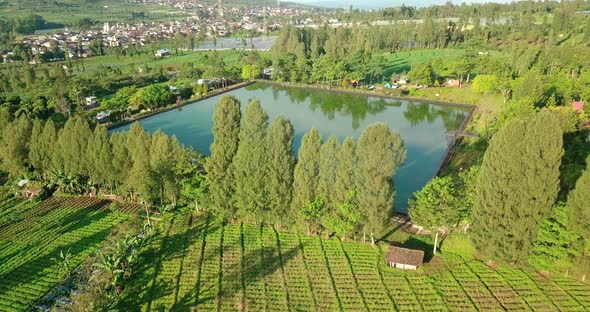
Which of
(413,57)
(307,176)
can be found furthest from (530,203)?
(413,57)

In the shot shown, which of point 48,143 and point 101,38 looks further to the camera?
point 101,38

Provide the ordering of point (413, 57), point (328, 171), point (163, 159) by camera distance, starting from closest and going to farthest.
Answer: point (328, 171) < point (163, 159) < point (413, 57)

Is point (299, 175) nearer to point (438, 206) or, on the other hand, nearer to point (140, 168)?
point (438, 206)

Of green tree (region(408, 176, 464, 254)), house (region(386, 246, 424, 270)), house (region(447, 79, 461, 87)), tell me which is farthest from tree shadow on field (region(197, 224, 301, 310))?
house (region(447, 79, 461, 87))

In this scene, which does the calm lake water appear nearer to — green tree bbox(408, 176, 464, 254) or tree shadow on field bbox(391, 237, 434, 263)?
tree shadow on field bbox(391, 237, 434, 263)

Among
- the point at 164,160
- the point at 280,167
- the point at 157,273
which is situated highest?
the point at 280,167

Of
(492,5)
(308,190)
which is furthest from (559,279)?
(492,5)

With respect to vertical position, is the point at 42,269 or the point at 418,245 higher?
the point at 418,245

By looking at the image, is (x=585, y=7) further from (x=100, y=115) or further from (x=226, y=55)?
(x=100, y=115)
